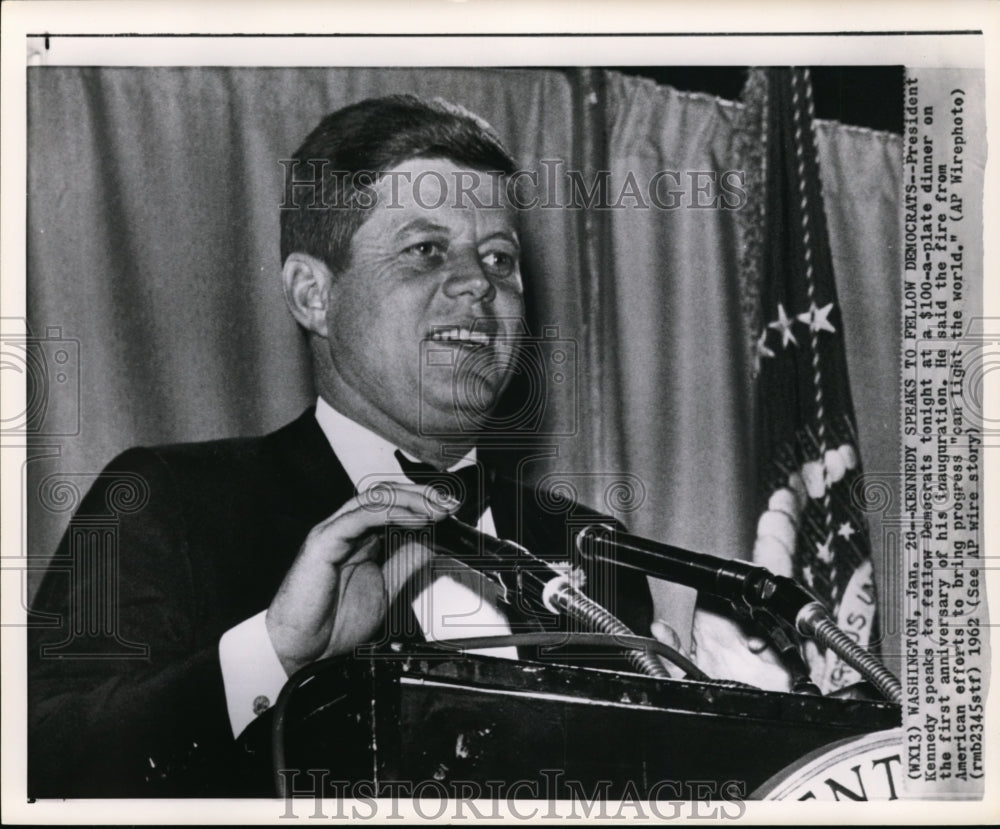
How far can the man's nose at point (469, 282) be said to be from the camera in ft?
6.06

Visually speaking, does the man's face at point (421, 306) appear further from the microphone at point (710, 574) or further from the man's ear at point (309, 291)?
the microphone at point (710, 574)

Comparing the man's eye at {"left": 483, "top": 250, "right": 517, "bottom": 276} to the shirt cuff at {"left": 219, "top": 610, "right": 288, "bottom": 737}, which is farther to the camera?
the man's eye at {"left": 483, "top": 250, "right": 517, "bottom": 276}

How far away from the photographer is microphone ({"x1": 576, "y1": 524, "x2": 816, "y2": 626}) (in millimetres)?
1870

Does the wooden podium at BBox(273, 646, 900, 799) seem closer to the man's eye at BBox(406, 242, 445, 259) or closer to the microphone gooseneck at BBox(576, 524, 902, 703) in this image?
the microphone gooseneck at BBox(576, 524, 902, 703)

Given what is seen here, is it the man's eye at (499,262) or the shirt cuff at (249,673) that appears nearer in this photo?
the shirt cuff at (249,673)

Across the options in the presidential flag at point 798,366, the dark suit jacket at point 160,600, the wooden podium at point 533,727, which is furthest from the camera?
the presidential flag at point 798,366

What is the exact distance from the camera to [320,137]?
1.86 meters

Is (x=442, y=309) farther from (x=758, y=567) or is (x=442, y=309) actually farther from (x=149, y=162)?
(x=758, y=567)

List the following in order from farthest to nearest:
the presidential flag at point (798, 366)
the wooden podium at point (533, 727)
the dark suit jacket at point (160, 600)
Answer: the presidential flag at point (798, 366) < the dark suit jacket at point (160, 600) < the wooden podium at point (533, 727)

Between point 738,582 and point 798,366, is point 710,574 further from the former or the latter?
point 798,366

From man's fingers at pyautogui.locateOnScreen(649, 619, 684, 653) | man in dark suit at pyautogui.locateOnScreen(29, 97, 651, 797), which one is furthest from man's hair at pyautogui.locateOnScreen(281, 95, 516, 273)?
man's fingers at pyautogui.locateOnScreen(649, 619, 684, 653)

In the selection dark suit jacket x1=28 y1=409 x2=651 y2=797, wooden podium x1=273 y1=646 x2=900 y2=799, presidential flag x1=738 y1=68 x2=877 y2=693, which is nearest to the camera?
wooden podium x1=273 y1=646 x2=900 y2=799

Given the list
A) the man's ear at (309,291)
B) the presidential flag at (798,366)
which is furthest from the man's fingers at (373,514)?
the presidential flag at (798,366)

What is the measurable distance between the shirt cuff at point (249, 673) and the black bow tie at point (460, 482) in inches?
12.7
